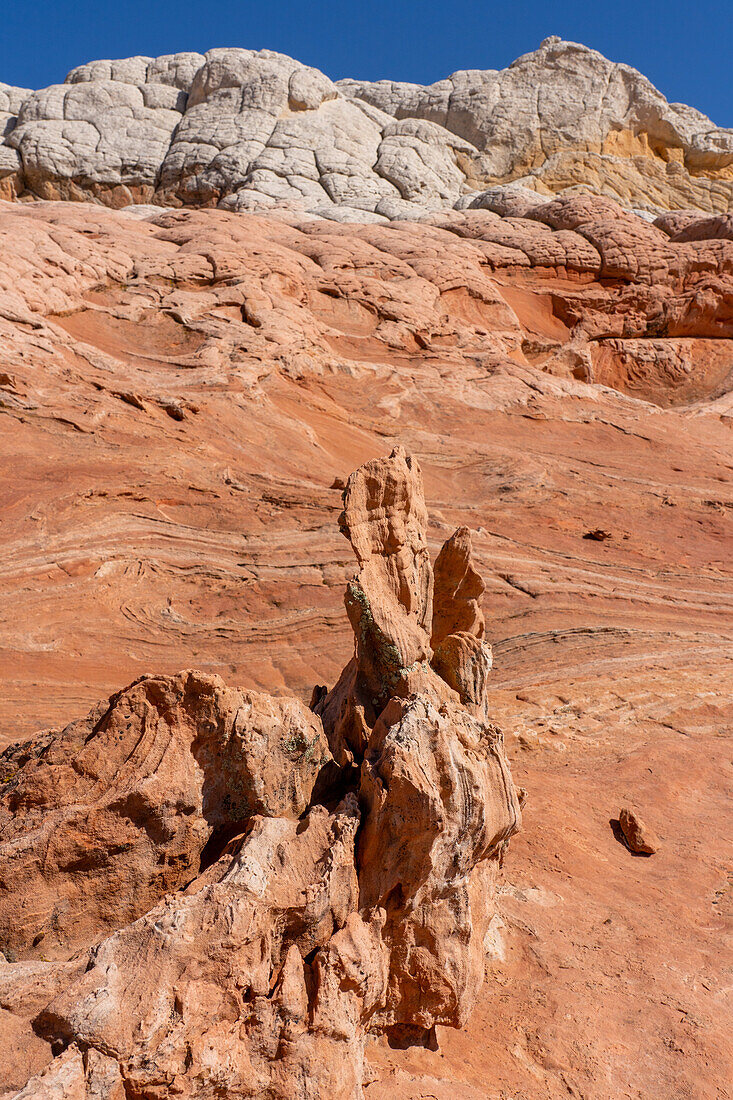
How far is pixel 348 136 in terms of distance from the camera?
3097 cm

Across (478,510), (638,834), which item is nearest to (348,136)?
(478,510)

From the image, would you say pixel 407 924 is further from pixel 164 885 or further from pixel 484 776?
pixel 164 885

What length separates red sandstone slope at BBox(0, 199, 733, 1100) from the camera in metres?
3.80

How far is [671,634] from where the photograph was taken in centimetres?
824

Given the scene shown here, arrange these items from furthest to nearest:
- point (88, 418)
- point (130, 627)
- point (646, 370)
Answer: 1. point (646, 370)
2. point (88, 418)
3. point (130, 627)

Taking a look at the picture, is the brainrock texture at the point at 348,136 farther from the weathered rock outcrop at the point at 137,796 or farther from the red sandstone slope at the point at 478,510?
the weathered rock outcrop at the point at 137,796

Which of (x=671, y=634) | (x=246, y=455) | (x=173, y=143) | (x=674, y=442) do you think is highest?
(x=173, y=143)

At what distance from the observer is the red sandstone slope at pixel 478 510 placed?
12.5ft

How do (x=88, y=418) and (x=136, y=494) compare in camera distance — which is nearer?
(x=136, y=494)

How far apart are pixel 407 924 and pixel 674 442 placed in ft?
42.2

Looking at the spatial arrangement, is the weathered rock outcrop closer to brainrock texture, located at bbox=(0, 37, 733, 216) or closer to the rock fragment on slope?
the rock fragment on slope

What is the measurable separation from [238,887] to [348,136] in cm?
3428

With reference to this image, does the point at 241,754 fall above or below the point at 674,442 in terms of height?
below

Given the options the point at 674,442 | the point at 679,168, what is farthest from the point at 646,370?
the point at 679,168
